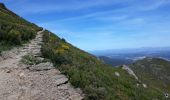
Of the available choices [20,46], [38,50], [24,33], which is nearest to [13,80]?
[38,50]

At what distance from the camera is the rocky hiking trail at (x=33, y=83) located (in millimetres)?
16266

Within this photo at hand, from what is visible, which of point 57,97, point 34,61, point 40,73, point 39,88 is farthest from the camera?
point 34,61

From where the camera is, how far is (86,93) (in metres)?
17.0

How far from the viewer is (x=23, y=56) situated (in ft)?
77.9

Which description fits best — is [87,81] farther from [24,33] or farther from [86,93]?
[24,33]

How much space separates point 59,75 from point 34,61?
12.5 feet

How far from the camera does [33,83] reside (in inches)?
708

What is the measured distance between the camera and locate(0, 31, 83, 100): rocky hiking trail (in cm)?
1627

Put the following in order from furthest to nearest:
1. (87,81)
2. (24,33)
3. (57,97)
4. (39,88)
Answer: (24,33)
(87,81)
(39,88)
(57,97)

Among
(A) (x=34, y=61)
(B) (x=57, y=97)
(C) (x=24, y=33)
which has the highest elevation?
(C) (x=24, y=33)

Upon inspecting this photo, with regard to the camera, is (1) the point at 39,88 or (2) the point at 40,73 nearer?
(1) the point at 39,88

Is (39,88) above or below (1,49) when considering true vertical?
below

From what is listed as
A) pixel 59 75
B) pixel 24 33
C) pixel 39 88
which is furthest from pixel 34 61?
pixel 24 33

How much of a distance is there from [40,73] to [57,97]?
401cm
